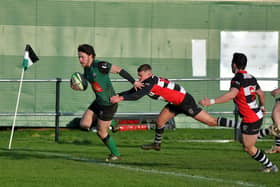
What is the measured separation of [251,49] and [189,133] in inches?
144

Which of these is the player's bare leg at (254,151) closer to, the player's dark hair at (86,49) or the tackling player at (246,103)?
the tackling player at (246,103)

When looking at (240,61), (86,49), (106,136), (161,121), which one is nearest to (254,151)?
(240,61)

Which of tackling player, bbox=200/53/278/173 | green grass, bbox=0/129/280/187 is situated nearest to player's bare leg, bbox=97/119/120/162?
green grass, bbox=0/129/280/187

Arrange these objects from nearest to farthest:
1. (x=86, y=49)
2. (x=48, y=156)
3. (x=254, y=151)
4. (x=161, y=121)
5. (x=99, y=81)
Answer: (x=254, y=151) → (x=86, y=49) → (x=99, y=81) → (x=161, y=121) → (x=48, y=156)

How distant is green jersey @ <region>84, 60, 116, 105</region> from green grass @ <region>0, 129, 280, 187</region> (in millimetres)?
1164

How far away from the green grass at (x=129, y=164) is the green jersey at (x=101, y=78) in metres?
1.16

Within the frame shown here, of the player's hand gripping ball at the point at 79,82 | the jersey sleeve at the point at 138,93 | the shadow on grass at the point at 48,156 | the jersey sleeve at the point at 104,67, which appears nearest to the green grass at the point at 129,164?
the shadow on grass at the point at 48,156

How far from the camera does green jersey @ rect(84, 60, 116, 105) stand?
1453cm

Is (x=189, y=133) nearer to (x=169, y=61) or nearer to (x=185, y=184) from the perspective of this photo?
(x=169, y=61)

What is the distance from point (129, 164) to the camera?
1443 centimetres

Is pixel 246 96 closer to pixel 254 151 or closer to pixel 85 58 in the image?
pixel 254 151

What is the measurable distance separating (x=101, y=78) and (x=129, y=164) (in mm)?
1568

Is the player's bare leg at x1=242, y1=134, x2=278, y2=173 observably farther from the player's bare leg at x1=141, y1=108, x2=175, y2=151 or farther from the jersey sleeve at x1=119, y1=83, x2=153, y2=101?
the player's bare leg at x1=141, y1=108, x2=175, y2=151

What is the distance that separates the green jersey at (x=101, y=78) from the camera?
14.5 metres
